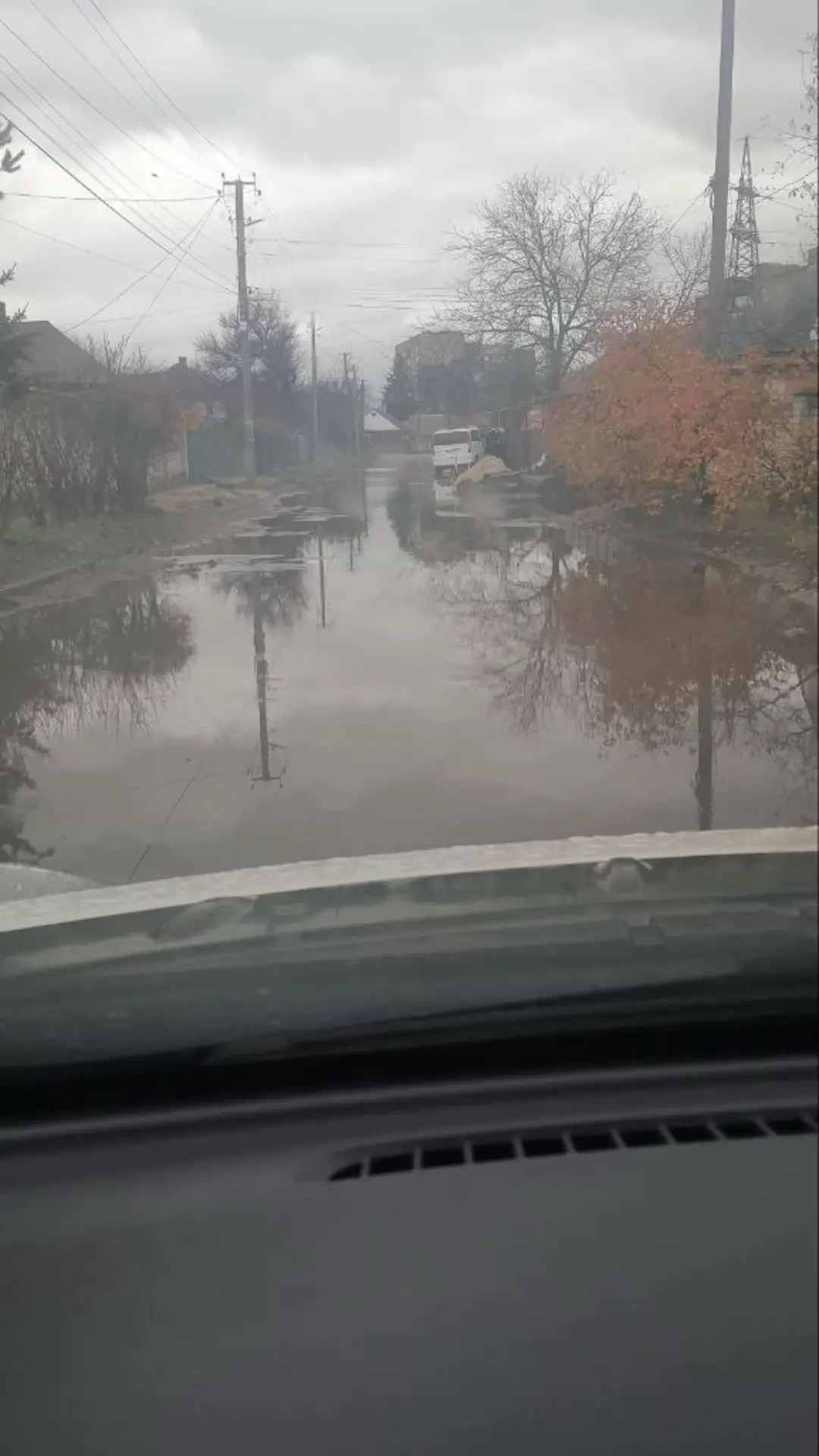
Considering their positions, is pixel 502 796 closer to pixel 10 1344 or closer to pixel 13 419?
pixel 10 1344

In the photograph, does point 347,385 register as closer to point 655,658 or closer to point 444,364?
point 655,658

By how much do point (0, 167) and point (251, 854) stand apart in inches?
254

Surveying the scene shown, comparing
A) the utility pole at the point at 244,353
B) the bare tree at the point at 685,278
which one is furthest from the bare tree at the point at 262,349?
the bare tree at the point at 685,278

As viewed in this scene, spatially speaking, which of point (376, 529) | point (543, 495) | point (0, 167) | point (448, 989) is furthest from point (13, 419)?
point (448, 989)

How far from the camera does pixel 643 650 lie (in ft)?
29.2

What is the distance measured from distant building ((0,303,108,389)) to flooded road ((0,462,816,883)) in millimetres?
6007

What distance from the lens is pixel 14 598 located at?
1825 centimetres

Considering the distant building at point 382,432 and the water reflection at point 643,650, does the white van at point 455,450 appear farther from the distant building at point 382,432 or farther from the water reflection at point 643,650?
the water reflection at point 643,650

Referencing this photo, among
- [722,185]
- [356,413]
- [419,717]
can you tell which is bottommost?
[419,717]

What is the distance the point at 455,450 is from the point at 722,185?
27.3ft

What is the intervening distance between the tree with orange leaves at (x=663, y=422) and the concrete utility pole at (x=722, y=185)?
0.16 m

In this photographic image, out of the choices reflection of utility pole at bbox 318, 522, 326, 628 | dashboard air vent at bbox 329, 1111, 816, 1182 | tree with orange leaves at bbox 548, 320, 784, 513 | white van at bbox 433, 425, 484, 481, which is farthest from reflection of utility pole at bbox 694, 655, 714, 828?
reflection of utility pole at bbox 318, 522, 326, 628

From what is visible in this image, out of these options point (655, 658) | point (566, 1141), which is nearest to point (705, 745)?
point (655, 658)

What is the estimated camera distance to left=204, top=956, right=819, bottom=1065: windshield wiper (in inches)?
106
